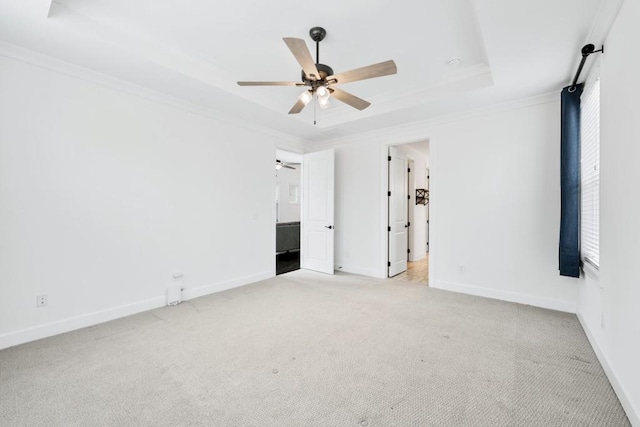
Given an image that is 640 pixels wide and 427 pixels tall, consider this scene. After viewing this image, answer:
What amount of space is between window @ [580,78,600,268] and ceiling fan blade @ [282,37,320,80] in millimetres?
2414

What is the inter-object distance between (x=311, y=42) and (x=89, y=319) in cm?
355

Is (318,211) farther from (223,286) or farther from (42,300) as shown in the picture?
(42,300)

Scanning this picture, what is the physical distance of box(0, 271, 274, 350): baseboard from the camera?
2.50m

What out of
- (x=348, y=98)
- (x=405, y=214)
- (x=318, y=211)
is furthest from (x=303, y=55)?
(x=405, y=214)

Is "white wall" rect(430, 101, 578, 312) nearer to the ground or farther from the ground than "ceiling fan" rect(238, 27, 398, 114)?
nearer to the ground

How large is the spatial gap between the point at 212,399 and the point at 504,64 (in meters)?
3.67

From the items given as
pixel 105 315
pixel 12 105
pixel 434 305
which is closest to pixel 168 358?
pixel 105 315

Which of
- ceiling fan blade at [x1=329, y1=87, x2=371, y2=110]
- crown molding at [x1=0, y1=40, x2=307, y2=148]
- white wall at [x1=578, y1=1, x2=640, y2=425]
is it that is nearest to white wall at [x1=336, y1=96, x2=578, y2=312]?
white wall at [x1=578, y1=1, x2=640, y2=425]

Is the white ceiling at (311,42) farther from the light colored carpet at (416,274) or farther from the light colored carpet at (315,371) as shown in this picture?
the light colored carpet at (416,274)

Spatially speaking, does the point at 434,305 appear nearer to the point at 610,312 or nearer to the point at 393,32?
the point at 610,312

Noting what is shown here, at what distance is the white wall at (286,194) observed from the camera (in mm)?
10141

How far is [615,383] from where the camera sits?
6.09 ft

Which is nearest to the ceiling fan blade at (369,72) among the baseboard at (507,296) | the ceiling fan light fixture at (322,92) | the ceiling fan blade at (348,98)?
the ceiling fan light fixture at (322,92)

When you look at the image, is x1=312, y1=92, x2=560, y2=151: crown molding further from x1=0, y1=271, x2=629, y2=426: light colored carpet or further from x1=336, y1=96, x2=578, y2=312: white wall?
x1=0, y1=271, x2=629, y2=426: light colored carpet
